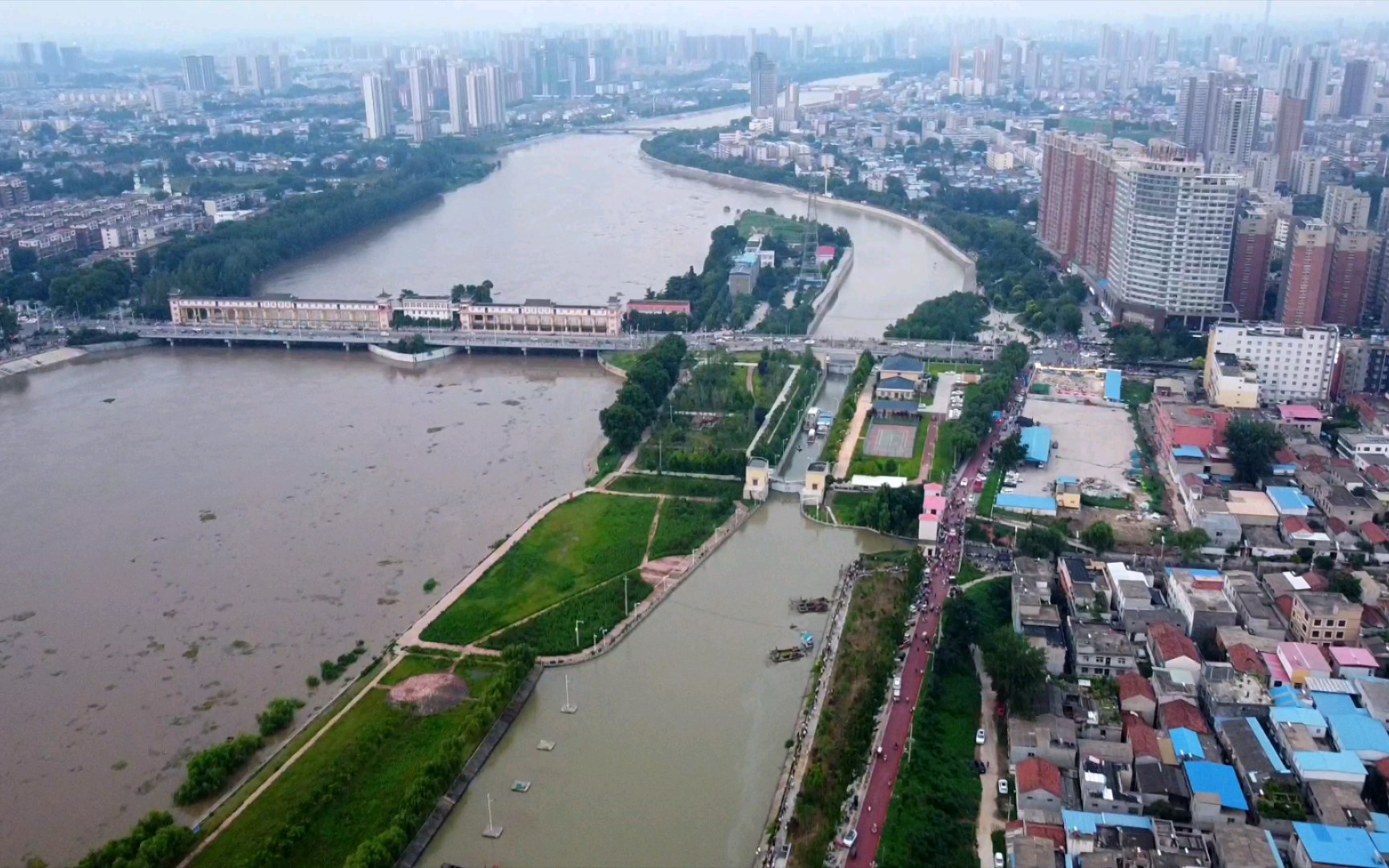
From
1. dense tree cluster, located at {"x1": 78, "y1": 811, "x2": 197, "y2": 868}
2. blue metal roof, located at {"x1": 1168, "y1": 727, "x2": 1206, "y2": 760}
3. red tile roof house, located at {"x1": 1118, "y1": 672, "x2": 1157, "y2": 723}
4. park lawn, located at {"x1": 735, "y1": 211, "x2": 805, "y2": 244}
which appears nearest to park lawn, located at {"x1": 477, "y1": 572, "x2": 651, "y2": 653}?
dense tree cluster, located at {"x1": 78, "y1": 811, "x2": 197, "y2": 868}

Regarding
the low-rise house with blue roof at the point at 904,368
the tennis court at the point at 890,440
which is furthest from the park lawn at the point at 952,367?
the tennis court at the point at 890,440

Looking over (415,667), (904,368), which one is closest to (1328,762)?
(415,667)

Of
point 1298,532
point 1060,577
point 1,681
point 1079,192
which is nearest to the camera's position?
point 1,681

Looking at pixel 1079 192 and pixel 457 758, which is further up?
pixel 1079 192

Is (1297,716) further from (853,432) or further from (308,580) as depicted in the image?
(308,580)

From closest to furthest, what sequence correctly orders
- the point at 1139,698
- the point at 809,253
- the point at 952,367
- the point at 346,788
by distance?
the point at 346,788, the point at 1139,698, the point at 952,367, the point at 809,253

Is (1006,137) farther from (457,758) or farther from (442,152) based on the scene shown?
(457,758)

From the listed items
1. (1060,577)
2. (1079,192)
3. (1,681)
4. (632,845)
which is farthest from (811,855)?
(1079,192)
